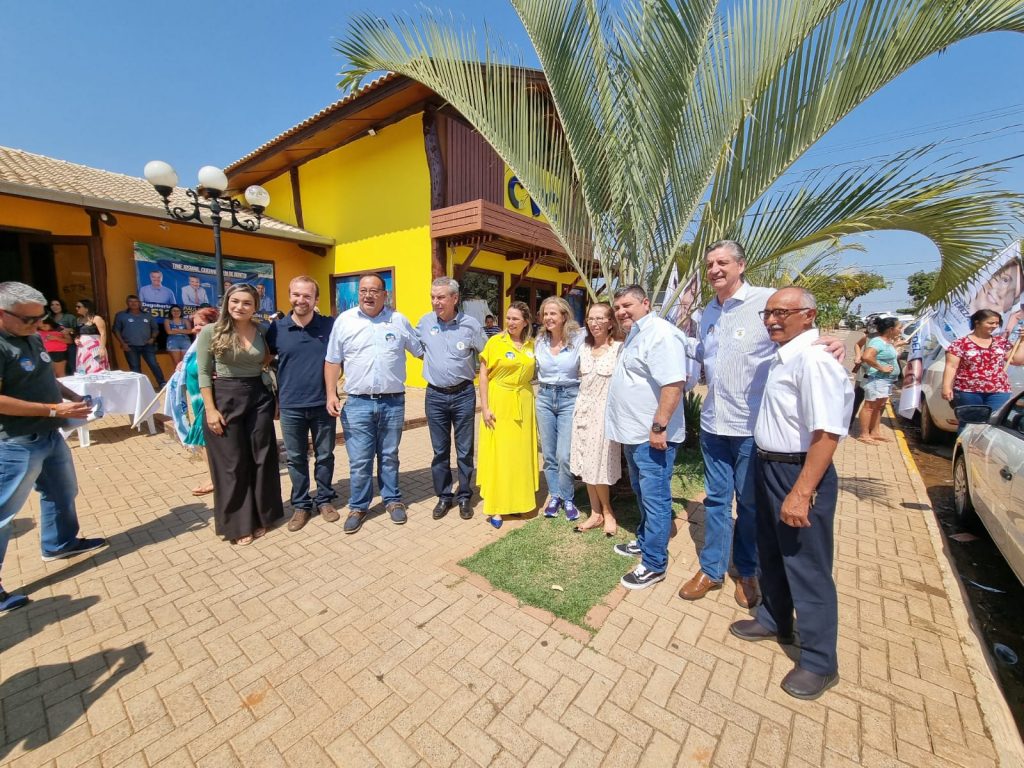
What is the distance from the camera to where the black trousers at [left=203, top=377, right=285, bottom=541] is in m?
3.19

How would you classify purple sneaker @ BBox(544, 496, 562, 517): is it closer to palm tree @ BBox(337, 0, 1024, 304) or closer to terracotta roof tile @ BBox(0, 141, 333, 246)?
palm tree @ BBox(337, 0, 1024, 304)

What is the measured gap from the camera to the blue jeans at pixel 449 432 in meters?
3.69

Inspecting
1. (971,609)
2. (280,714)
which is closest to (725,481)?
(971,609)

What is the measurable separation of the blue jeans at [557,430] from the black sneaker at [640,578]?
1003 millimetres

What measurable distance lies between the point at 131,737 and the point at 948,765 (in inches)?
128

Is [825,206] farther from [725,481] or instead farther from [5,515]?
[5,515]

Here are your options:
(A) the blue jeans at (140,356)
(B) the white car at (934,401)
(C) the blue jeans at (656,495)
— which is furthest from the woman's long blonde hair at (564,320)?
(A) the blue jeans at (140,356)

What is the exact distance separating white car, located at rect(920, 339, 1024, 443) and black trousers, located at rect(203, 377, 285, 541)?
7.85 m

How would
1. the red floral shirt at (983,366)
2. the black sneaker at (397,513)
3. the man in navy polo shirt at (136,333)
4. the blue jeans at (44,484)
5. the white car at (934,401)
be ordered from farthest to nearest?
the man in navy polo shirt at (136,333) → the white car at (934,401) → the red floral shirt at (983,366) → the black sneaker at (397,513) → the blue jeans at (44,484)

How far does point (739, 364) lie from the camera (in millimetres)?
2402

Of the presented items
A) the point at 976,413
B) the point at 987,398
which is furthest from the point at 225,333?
the point at 987,398

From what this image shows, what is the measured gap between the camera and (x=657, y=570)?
2.77 m

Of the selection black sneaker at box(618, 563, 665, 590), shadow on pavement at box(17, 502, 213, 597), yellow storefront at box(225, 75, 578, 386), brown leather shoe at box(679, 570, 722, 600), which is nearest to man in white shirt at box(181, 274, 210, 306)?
yellow storefront at box(225, 75, 578, 386)

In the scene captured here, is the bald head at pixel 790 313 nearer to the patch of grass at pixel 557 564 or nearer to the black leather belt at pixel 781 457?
the black leather belt at pixel 781 457
